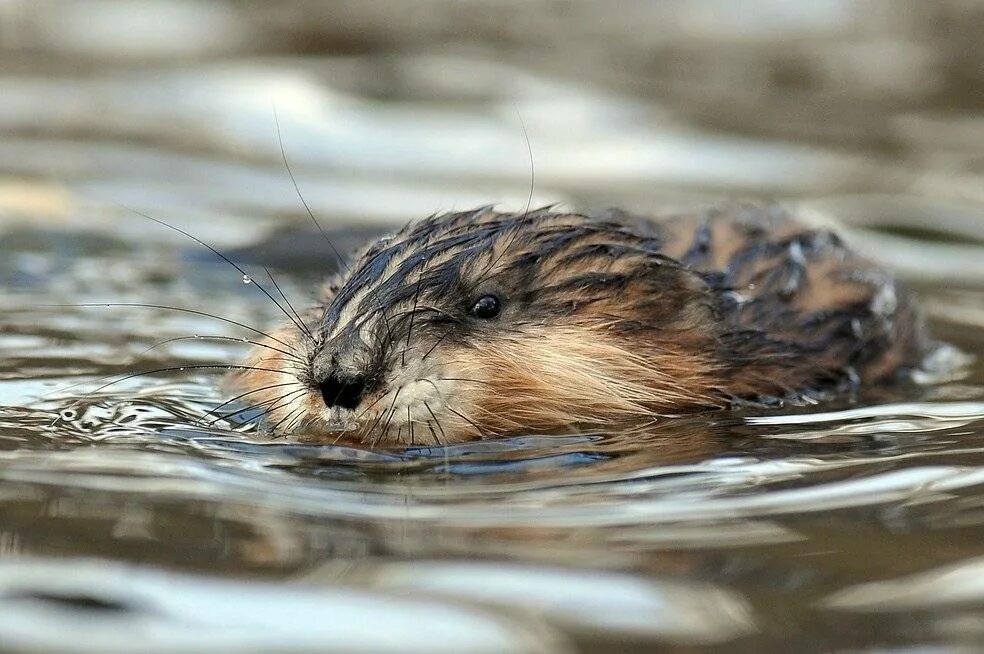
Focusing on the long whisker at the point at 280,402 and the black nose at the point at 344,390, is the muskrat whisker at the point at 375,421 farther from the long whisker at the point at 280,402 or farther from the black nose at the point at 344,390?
the long whisker at the point at 280,402

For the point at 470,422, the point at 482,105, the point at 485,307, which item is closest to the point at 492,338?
the point at 485,307

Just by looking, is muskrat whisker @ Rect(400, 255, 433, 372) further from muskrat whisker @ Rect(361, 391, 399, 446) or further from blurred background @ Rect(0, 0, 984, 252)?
blurred background @ Rect(0, 0, 984, 252)

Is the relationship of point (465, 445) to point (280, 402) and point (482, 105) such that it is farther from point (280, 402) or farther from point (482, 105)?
point (482, 105)

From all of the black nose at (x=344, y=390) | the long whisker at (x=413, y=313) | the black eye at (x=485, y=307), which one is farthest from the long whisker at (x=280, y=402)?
the black eye at (x=485, y=307)

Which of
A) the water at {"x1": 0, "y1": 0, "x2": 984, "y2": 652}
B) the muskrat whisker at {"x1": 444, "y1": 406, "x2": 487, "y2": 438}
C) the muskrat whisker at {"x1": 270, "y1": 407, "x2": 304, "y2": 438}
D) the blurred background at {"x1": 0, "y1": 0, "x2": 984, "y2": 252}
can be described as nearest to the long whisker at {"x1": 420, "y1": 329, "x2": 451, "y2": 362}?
the muskrat whisker at {"x1": 444, "y1": 406, "x2": 487, "y2": 438}

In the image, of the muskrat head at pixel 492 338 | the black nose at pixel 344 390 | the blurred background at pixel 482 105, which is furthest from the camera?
the blurred background at pixel 482 105
